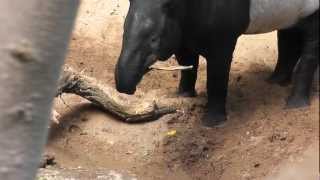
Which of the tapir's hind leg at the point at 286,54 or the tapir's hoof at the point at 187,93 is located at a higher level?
the tapir's hind leg at the point at 286,54

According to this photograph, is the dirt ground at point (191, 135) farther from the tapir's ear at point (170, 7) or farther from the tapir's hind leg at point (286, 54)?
the tapir's ear at point (170, 7)

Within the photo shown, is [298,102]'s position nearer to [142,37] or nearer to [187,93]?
[187,93]

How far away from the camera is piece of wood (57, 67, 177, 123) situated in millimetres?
4180

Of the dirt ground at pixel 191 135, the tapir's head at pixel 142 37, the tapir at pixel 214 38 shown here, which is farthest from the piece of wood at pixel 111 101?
the tapir's head at pixel 142 37

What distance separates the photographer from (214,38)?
3.97 m

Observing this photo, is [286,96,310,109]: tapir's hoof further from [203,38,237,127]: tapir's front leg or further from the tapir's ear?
the tapir's ear

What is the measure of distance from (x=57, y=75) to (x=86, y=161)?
9.81 ft

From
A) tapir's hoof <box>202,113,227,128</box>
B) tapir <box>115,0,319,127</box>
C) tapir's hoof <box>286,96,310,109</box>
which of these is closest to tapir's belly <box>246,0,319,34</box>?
tapir <box>115,0,319,127</box>

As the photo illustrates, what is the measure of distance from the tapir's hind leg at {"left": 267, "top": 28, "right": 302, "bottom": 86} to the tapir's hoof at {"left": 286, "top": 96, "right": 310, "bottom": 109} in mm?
355

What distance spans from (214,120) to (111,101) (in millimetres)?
671

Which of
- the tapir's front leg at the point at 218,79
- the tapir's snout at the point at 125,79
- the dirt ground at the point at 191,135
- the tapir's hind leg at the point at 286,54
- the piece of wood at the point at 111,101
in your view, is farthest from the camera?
the tapir's hind leg at the point at 286,54

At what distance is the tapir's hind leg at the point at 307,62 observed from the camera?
4.30 m

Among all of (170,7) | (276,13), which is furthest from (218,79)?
(170,7)

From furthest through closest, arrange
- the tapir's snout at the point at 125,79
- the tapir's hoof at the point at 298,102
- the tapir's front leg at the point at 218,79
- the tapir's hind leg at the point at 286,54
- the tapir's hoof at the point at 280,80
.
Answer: the tapir's hoof at the point at 280,80, the tapir's hind leg at the point at 286,54, the tapir's hoof at the point at 298,102, the tapir's front leg at the point at 218,79, the tapir's snout at the point at 125,79
